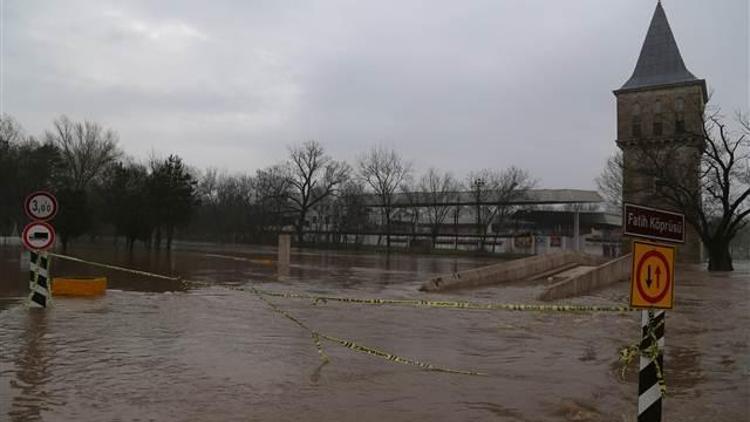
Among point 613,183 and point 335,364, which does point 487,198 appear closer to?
point 613,183

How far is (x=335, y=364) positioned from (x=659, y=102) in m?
66.8

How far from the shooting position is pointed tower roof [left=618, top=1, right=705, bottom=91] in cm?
6719

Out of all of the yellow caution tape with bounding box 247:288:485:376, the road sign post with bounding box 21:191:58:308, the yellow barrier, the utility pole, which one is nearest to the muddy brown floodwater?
the yellow caution tape with bounding box 247:288:485:376

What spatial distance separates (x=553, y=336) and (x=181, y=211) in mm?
47934

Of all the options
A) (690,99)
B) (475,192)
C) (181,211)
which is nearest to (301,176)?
(475,192)

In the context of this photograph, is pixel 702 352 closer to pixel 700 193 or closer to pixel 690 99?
pixel 700 193

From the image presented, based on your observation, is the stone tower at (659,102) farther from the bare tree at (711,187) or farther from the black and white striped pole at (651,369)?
the black and white striped pole at (651,369)

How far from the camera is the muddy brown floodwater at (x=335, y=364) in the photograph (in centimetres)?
636

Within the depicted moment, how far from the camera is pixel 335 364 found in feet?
27.5

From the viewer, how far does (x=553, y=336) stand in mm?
11523

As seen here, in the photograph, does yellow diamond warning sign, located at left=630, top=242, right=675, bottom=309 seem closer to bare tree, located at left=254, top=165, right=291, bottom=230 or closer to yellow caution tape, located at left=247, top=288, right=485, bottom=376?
yellow caution tape, located at left=247, top=288, right=485, bottom=376

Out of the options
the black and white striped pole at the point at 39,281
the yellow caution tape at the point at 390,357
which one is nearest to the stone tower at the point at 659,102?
the yellow caution tape at the point at 390,357

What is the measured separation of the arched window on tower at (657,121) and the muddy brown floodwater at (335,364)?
56683mm

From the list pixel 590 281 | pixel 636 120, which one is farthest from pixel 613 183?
pixel 590 281
